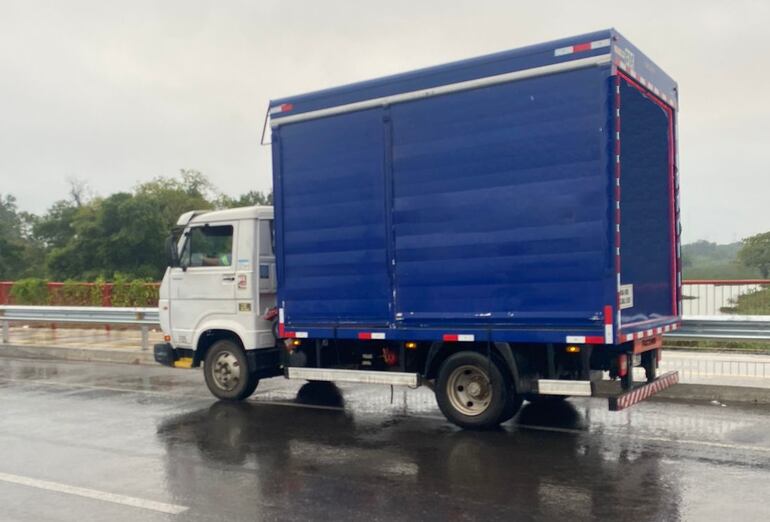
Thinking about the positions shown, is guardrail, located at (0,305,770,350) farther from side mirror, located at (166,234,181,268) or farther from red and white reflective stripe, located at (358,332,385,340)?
side mirror, located at (166,234,181,268)

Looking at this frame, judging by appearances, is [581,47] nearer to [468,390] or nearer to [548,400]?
[468,390]

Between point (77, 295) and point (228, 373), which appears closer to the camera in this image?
point (228, 373)

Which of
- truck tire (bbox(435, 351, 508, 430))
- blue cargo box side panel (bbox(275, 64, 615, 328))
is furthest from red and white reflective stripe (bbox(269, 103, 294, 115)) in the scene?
truck tire (bbox(435, 351, 508, 430))

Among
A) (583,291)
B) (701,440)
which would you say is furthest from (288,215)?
(701,440)

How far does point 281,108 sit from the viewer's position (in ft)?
29.1

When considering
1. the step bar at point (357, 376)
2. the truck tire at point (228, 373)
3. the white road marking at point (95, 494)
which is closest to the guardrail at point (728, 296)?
the step bar at point (357, 376)

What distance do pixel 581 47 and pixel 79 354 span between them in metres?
12.6

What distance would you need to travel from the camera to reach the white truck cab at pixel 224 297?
947 centimetres

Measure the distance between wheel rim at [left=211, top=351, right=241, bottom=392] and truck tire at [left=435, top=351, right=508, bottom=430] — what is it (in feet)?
10.3

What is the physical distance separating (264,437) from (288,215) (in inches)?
104

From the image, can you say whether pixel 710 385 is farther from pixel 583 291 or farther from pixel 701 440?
pixel 583 291

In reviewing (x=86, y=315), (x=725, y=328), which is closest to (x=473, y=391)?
(x=725, y=328)

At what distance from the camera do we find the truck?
6.81 metres

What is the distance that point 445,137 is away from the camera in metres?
7.60
